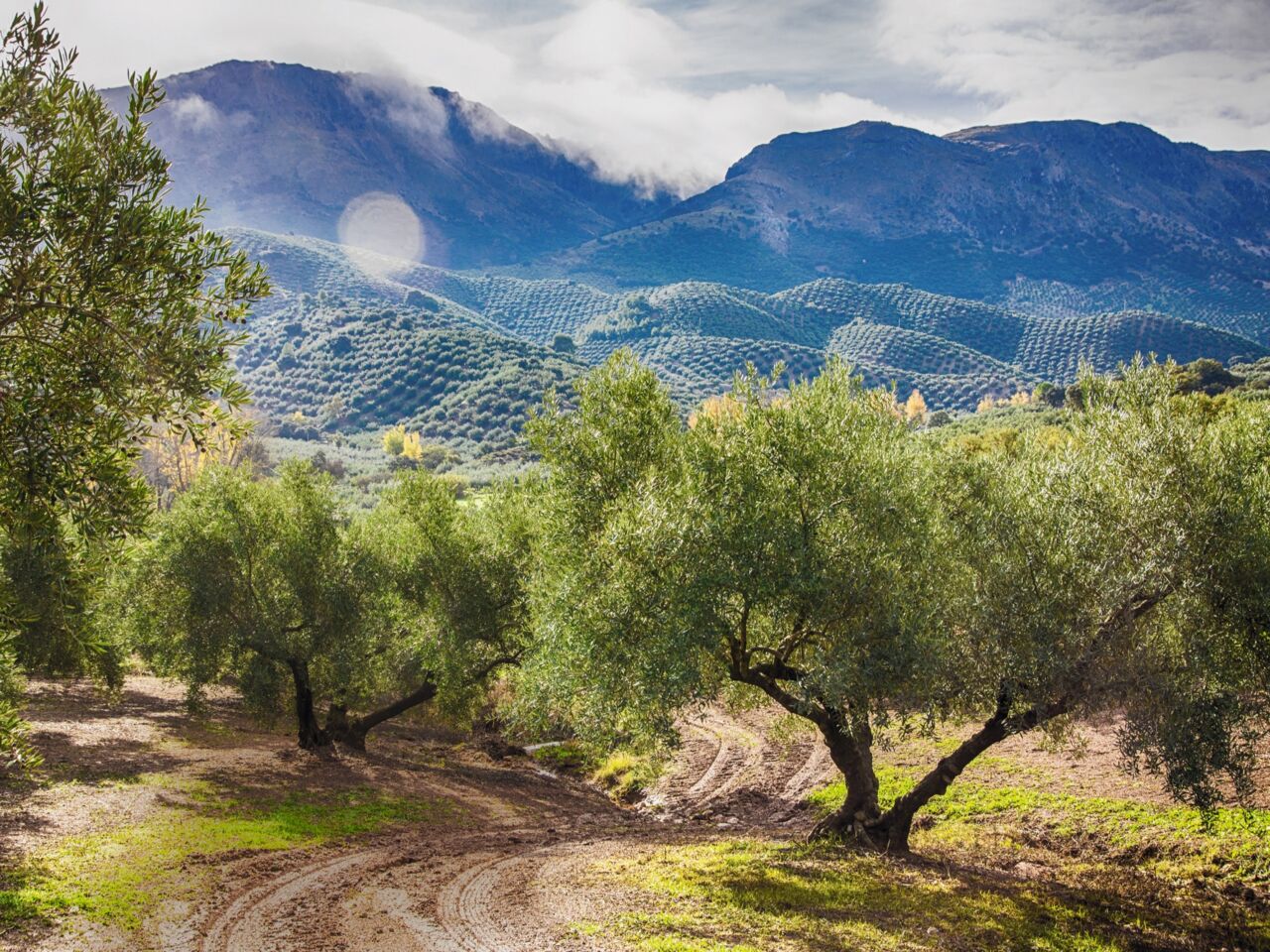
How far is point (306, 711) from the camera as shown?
35.9 metres

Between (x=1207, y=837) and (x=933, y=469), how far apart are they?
12.1m

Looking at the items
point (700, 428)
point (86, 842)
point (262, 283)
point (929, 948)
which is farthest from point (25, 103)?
point (929, 948)

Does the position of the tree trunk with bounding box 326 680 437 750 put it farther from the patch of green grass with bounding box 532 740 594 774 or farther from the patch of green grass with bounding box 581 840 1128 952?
the patch of green grass with bounding box 581 840 1128 952

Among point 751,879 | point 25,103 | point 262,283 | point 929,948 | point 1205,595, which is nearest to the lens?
point 25,103

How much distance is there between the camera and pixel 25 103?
1110 centimetres

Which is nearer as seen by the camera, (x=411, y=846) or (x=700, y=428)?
(x=700, y=428)

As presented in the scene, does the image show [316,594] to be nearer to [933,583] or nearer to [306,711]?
[306,711]

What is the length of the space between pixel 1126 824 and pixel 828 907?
39.0 ft

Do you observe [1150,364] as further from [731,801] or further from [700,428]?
[731,801]

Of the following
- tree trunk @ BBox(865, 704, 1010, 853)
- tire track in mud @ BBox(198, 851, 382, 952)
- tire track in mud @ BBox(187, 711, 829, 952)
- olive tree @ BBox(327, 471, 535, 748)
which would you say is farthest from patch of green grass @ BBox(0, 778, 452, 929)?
tree trunk @ BBox(865, 704, 1010, 853)

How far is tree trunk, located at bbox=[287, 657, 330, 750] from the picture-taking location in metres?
34.5

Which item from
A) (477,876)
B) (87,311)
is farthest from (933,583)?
(87,311)

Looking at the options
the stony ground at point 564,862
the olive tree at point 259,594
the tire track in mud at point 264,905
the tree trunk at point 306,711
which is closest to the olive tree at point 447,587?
the tree trunk at point 306,711

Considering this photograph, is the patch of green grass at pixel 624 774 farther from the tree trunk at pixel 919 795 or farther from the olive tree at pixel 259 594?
the tree trunk at pixel 919 795
